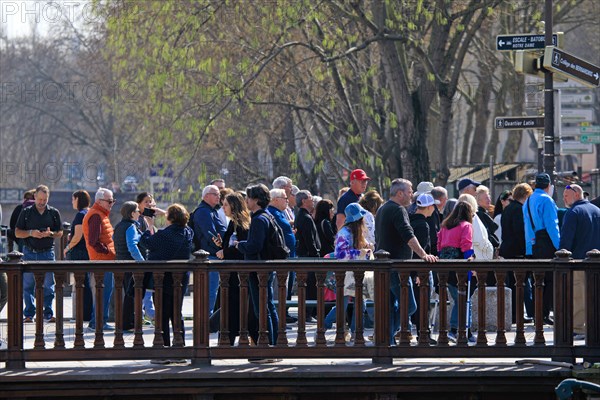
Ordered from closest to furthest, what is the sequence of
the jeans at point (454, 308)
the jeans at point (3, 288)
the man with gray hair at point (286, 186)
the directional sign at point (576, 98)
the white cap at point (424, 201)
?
the jeans at point (3, 288) → the jeans at point (454, 308) → the white cap at point (424, 201) → the man with gray hair at point (286, 186) → the directional sign at point (576, 98)

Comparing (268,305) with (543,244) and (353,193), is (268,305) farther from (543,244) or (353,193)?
(543,244)

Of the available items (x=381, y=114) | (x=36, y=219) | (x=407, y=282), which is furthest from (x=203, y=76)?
(x=407, y=282)

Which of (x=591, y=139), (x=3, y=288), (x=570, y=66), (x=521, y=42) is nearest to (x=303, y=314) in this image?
(x=3, y=288)

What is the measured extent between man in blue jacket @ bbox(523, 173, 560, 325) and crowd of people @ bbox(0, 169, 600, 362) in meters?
0.01

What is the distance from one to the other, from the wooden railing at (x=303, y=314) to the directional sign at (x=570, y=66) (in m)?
5.73

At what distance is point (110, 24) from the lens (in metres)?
24.6

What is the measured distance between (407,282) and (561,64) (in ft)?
20.5

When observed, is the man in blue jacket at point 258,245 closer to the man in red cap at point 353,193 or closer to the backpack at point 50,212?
the man in red cap at point 353,193

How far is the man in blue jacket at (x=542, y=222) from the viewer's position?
1580 cm

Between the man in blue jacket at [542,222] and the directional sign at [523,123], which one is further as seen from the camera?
the directional sign at [523,123]

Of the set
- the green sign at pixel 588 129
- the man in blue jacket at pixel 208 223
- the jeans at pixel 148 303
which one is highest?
the green sign at pixel 588 129

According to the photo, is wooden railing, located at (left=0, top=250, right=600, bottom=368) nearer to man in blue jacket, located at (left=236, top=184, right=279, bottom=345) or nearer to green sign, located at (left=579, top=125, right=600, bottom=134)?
man in blue jacket, located at (left=236, top=184, right=279, bottom=345)

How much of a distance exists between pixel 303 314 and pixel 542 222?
476 cm

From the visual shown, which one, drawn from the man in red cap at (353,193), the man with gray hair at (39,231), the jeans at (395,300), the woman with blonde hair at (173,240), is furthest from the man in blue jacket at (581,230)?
the man with gray hair at (39,231)
